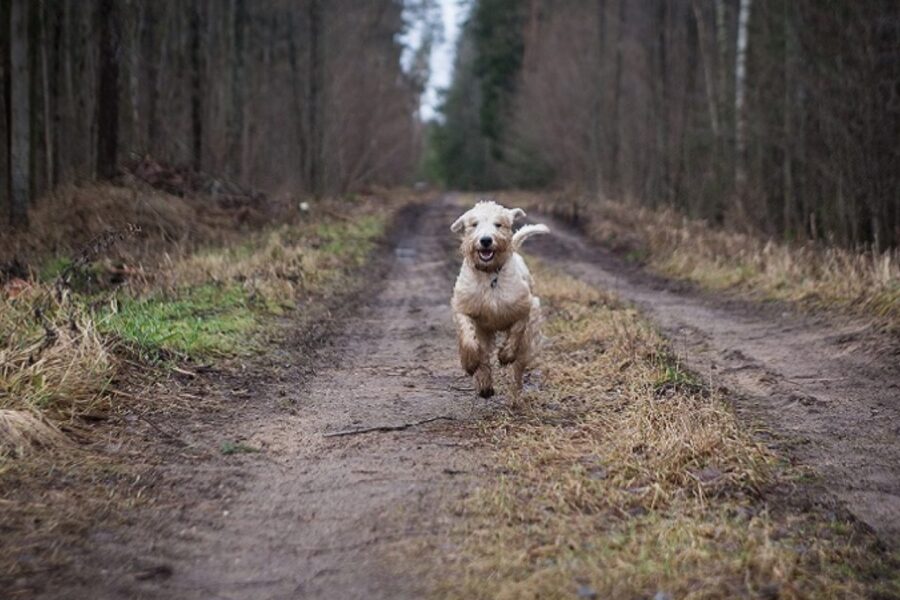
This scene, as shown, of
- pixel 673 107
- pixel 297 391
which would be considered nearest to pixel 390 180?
pixel 673 107

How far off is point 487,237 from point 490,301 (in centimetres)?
50

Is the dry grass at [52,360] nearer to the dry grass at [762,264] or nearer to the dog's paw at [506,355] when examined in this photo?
the dog's paw at [506,355]

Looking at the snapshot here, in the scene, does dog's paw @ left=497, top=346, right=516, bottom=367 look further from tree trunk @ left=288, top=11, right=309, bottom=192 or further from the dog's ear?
tree trunk @ left=288, top=11, right=309, bottom=192

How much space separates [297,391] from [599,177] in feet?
87.0

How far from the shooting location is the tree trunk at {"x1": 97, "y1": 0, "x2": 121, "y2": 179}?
16.9 m

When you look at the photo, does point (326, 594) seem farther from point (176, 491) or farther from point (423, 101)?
point (423, 101)

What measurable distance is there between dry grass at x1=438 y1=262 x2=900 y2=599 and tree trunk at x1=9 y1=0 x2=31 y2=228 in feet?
37.7

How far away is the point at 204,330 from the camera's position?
8.27 meters

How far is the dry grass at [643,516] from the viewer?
3.48 m

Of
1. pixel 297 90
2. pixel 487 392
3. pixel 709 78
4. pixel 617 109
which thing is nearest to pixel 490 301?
pixel 487 392

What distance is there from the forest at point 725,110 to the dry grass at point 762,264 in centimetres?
81

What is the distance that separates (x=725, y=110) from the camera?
21.3 m

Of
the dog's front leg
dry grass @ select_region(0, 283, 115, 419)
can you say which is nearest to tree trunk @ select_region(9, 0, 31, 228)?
dry grass @ select_region(0, 283, 115, 419)

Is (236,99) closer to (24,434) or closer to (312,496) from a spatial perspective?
(24,434)
